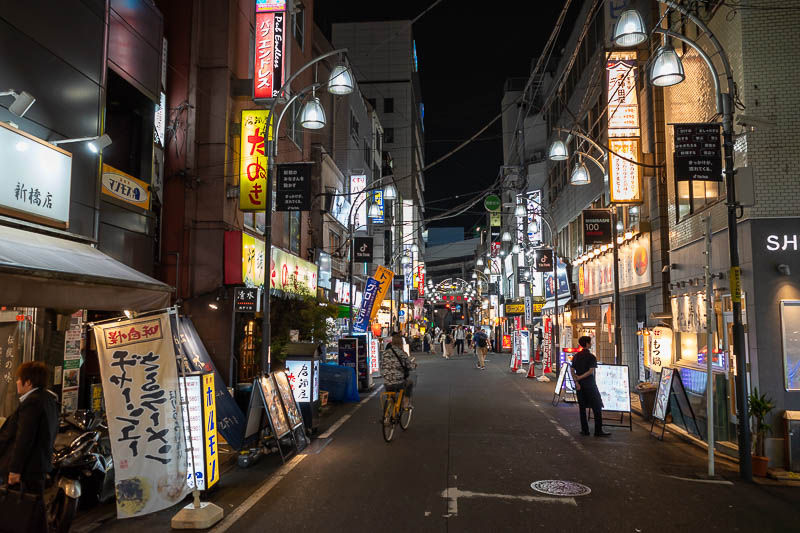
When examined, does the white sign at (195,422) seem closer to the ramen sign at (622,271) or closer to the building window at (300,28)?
the ramen sign at (622,271)

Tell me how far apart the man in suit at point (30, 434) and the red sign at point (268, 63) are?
12.6m

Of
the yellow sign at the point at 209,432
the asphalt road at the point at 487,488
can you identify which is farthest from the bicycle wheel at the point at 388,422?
the yellow sign at the point at 209,432

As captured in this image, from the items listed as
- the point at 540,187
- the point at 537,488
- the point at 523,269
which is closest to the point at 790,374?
the point at 537,488

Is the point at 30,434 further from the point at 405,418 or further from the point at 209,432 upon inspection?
the point at 405,418

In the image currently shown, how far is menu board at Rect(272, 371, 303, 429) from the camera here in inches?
437

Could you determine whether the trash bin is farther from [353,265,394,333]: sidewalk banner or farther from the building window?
the building window

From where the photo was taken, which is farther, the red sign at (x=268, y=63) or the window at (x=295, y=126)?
the window at (x=295, y=126)

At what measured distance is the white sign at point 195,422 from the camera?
7.68 meters

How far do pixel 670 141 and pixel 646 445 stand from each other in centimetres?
918

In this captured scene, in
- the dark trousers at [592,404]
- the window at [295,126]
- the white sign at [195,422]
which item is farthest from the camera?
the window at [295,126]

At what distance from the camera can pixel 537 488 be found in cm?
845

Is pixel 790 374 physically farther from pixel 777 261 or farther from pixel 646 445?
pixel 646 445

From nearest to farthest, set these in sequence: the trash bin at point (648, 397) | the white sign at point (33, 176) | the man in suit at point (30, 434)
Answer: the man in suit at point (30, 434), the white sign at point (33, 176), the trash bin at point (648, 397)

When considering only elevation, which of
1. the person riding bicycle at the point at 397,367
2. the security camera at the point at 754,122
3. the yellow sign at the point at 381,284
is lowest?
the person riding bicycle at the point at 397,367
